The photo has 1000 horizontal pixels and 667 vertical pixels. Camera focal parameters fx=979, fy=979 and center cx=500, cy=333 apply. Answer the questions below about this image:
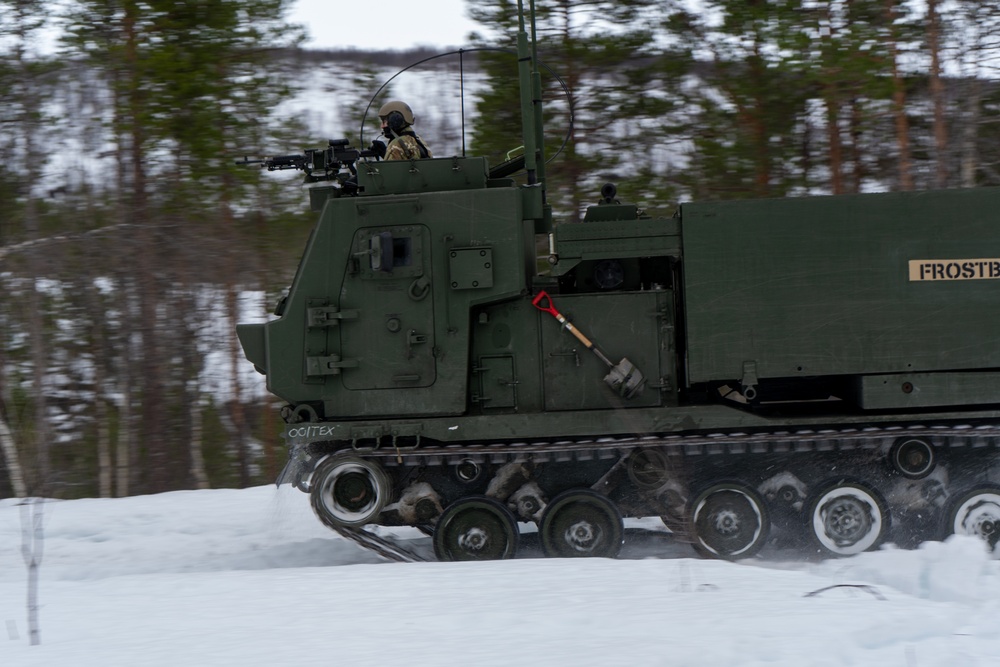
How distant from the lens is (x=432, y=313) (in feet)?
23.1

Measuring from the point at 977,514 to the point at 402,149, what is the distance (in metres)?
5.07

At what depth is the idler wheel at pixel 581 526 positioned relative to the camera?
7.14m

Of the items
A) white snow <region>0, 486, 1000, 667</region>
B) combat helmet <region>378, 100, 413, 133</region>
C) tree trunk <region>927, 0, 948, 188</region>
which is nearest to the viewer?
white snow <region>0, 486, 1000, 667</region>

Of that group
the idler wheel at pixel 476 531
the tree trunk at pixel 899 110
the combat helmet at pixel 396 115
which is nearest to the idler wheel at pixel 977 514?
the idler wheel at pixel 476 531

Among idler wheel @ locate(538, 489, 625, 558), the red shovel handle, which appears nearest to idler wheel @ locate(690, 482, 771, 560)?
idler wheel @ locate(538, 489, 625, 558)

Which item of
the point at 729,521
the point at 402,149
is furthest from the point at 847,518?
the point at 402,149

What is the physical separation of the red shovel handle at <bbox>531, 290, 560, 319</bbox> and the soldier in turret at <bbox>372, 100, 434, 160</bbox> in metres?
1.48

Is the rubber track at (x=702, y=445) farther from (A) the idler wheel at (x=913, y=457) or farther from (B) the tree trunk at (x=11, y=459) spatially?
(B) the tree trunk at (x=11, y=459)

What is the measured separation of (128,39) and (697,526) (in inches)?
417

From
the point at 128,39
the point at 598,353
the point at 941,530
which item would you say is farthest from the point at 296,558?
the point at 128,39

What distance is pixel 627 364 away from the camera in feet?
22.9

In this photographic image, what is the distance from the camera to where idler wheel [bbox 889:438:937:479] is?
7.09 meters

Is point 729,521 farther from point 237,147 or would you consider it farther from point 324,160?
point 237,147

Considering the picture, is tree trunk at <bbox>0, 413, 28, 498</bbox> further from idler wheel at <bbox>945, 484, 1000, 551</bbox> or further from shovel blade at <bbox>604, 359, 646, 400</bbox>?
idler wheel at <bbox>945, 484, 1000, 551</bbox>
